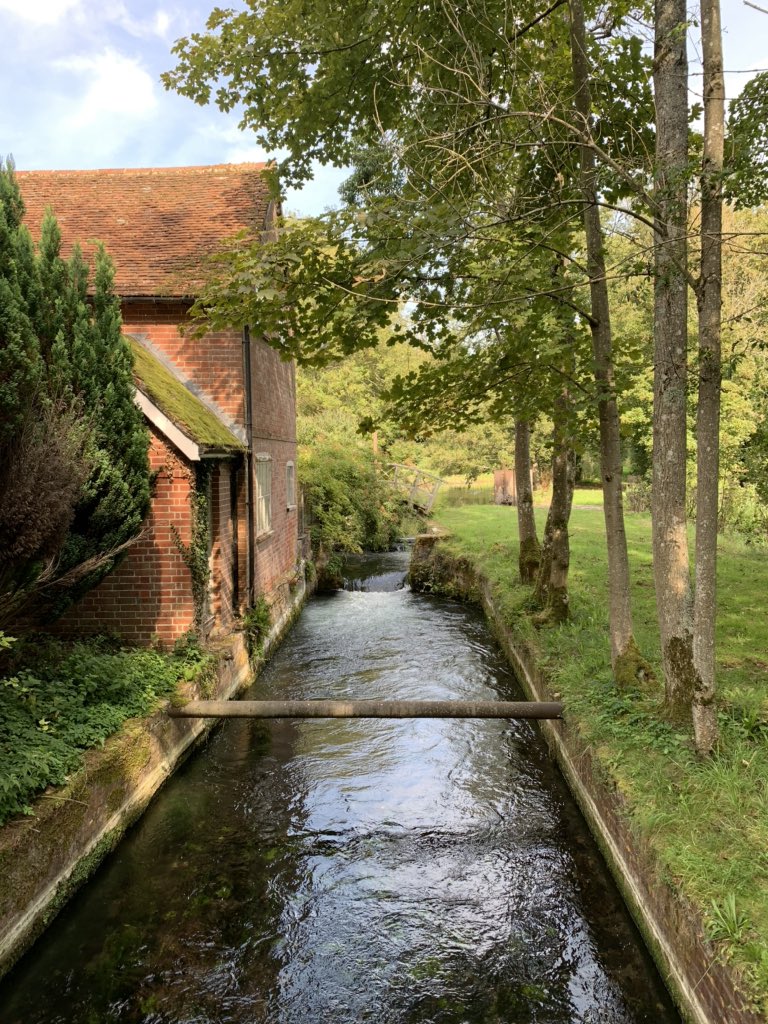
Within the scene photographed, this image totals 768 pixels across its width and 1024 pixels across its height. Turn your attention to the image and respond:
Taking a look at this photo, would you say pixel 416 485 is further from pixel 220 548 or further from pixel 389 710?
pixel 389 710

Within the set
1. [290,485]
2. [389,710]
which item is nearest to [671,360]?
[389,710]

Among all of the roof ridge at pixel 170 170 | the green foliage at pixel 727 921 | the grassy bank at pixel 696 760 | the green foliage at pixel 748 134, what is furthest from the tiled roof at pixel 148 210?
the green foliage at pixel 727 921

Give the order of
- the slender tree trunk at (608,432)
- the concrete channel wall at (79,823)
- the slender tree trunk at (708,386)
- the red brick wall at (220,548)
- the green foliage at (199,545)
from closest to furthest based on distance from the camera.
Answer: the concrete channel wall at (79,823)
the slender tree trunk at (708,386)
the slender tree trunk at (608,432)
the green foliage at (199,545)
the red brick wall at (220,548)

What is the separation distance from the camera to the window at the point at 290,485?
1516 cm

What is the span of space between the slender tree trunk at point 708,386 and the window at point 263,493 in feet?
25.3

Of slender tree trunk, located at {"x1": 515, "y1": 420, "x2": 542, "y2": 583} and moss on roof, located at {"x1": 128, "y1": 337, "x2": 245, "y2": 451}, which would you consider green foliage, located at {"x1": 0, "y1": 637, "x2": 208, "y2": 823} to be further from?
slender tree trunk, located at {"x1": 515, "y1": 420, "x2": 542, "y2": 583}

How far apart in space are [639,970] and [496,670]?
21.4 feet

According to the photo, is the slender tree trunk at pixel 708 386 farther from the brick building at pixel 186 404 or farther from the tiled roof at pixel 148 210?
the tiled roof at pixel 148 210

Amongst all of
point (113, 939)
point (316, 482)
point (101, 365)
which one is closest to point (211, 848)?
point (113, 939)

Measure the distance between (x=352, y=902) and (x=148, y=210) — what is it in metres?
12.3

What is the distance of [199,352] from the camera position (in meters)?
10.8

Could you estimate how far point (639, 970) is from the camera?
14.3 ft

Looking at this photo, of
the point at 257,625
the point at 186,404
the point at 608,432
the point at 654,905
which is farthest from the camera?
the point at 257,625

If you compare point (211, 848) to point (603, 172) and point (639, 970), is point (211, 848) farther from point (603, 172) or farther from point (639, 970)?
point (603, 172)
